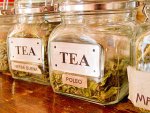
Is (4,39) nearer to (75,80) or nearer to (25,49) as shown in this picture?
(25,49)

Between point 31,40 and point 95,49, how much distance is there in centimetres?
19

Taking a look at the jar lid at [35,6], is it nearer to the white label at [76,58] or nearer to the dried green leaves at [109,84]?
the white label at [76,58]

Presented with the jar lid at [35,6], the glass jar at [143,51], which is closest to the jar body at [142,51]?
the glass jar at [143,51]

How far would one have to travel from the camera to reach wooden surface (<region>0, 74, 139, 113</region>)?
44 cm

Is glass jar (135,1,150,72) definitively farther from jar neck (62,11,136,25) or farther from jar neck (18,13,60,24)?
jar neck (18,13,60,24)

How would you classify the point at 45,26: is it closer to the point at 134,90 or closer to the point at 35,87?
the point at 35,87

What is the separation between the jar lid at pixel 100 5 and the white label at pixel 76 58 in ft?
0.22

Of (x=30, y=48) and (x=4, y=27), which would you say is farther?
(x=4, y=27)

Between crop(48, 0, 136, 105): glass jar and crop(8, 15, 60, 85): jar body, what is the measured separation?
0.07 metres

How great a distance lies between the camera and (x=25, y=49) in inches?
22.7

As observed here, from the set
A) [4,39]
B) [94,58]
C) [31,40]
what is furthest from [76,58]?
[4,39]

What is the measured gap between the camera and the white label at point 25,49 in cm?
56

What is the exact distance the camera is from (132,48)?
1.47 ft

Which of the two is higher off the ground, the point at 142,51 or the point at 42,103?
Answer: the point at 142,51
